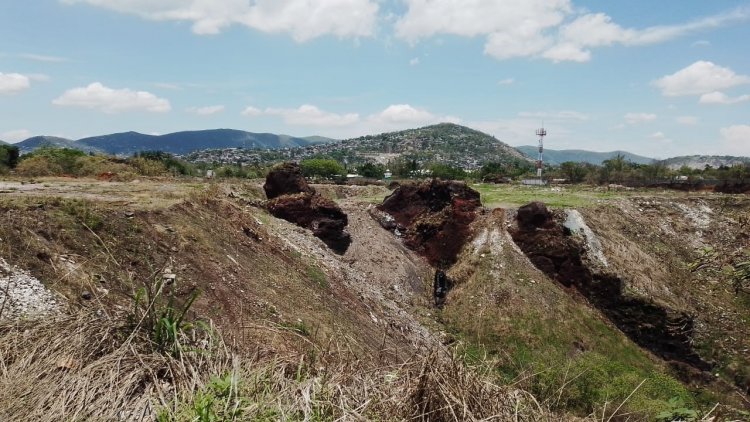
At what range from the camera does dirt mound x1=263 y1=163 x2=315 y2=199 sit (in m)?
27.6

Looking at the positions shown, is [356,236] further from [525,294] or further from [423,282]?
[525,294]

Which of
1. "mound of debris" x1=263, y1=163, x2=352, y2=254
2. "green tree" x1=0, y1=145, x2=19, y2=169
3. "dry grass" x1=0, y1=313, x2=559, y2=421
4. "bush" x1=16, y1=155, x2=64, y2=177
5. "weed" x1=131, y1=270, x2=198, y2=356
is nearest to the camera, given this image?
"dry grass" x1=0, y1=313, x2=559, y2=421

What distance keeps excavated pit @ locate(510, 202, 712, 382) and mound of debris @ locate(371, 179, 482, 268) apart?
3098 mm

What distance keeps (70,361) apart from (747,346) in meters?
27.0

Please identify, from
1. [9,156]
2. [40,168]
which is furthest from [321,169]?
[40,168]

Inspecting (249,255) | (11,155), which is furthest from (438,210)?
(11,155)

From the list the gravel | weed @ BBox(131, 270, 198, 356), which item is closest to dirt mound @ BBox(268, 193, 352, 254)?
the gravel

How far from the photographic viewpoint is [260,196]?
31.2 m

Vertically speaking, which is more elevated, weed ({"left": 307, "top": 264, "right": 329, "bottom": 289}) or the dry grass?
the dry grass

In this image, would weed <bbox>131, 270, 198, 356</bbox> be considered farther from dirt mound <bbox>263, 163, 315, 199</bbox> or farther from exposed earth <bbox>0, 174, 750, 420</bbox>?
dirt mound <bbox>263, 163, 315, 199</bbox>

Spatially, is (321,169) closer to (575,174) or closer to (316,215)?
(575,174)

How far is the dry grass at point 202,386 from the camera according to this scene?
356 centimetres

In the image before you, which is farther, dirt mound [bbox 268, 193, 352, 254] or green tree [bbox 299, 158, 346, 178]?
green tree [bbox 299, 158, 346, 178]

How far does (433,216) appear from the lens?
2934 centimetres
